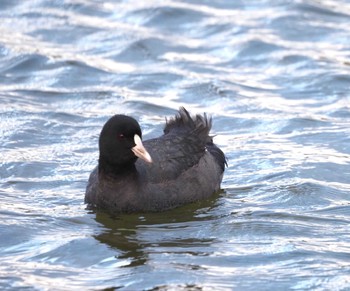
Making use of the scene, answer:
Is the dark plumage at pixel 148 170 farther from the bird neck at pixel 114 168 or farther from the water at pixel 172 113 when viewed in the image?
the water at pixel 172 113

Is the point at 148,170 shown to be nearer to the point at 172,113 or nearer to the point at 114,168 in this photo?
the point at 114,168

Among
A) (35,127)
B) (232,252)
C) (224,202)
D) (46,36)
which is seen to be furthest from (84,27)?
(232,252)

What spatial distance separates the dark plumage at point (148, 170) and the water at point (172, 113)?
5.7 inches

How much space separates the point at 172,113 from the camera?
14.3m

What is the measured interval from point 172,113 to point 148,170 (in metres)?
3.81

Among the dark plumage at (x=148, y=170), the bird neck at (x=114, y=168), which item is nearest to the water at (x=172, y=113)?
the dark plumage at (x=148, y=170)

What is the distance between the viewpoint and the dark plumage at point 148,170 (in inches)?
403

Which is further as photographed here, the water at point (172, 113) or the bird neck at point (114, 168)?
the bird neck at point (114, 168)

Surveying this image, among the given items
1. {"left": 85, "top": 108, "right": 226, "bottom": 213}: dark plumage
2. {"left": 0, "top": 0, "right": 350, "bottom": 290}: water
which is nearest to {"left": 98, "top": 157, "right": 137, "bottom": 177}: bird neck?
{"left": 85, "top": 108, "right": 226, "bottom": 213}: dark plumage

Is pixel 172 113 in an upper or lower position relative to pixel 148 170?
lower

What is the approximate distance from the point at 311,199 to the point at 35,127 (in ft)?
12.7

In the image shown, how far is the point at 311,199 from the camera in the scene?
11.0 meters

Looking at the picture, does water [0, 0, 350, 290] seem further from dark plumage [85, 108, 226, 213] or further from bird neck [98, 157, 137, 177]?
bird neck [98, 157, 137, 177]

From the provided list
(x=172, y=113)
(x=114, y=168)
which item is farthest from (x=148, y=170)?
(x=172, y=113)
